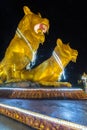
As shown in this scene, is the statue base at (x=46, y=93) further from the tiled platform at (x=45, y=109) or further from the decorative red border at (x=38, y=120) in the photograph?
the decorative red border at (x=38, y=120)

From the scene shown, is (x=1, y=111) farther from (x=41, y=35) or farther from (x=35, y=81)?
(x=41, y=35)

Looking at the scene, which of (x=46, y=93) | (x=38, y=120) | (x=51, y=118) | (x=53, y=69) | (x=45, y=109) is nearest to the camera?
(x=51, y=118)

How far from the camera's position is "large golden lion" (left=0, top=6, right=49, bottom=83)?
22.2 feet

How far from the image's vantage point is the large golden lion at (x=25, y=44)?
677cm

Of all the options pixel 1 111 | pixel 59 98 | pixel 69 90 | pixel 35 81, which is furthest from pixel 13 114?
pixel 35 81

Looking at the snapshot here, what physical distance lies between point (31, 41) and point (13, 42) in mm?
545

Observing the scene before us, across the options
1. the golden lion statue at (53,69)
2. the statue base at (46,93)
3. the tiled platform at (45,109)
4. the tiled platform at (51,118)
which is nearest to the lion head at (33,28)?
the golden lion statue at (53,69)

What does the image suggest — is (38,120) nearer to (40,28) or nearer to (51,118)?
(51,118)

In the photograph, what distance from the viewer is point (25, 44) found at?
6.86 meters

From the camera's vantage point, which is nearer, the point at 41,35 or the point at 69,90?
the point at 69,90

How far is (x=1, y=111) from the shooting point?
398cm

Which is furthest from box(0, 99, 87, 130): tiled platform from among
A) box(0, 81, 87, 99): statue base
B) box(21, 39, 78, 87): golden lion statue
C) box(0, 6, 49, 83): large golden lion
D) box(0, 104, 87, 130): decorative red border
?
box(0, 6, 49, 83): large golden lion

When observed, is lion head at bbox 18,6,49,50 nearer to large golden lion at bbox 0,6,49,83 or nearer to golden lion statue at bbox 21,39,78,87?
large golden lion at bbox 0,6,49,83

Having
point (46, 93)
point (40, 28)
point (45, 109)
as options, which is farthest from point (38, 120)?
point (40, 28)
